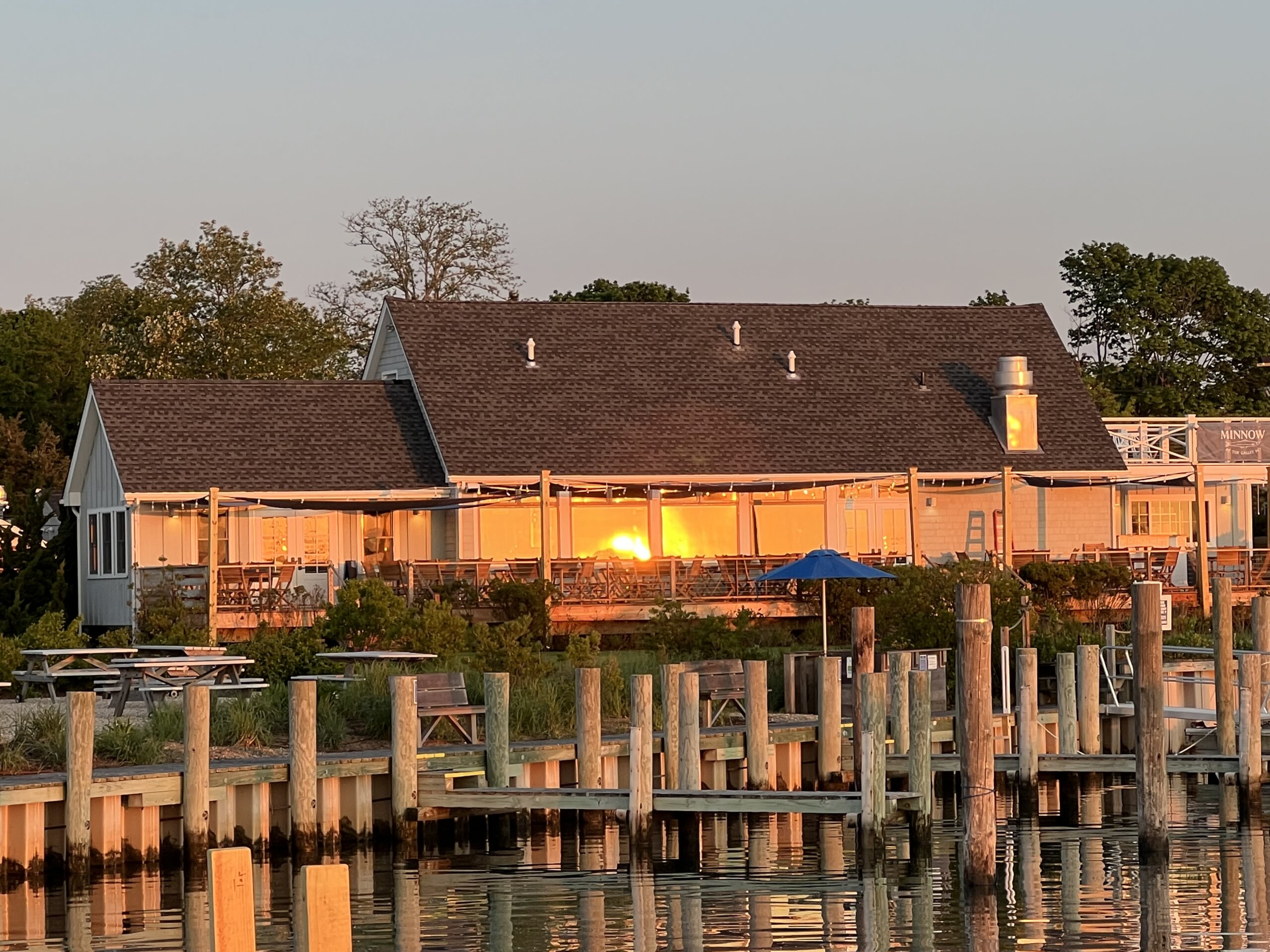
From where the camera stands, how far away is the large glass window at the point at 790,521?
42.0 meters

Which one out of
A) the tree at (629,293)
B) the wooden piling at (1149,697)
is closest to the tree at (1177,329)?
the tree at (629,293)

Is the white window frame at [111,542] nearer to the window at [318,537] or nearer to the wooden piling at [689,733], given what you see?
the window at [318,537]

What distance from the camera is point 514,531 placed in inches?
1597

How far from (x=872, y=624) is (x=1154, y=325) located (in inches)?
1692

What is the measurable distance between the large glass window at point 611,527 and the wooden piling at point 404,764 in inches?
840

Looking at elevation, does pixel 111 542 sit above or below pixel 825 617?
above

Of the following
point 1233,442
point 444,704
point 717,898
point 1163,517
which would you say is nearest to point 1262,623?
point 717,898

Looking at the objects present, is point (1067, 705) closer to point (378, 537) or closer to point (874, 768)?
point (874, 768)

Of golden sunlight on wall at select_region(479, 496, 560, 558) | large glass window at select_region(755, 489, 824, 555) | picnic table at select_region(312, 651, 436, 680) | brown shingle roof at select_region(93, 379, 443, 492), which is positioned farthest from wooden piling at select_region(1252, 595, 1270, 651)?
brown shingle roof at select_region(93, 379, 443, 492)

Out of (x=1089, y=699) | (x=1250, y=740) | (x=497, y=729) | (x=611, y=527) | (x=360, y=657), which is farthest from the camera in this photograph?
(x=611, y=527)

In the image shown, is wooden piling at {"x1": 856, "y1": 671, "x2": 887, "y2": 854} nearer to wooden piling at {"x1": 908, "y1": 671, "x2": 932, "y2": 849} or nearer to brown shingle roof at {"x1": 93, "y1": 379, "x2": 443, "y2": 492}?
wooden piling at {"x1": 908, "y1": 671, "x2": 932, "y2": 849}

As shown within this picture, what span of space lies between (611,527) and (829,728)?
62.1ft

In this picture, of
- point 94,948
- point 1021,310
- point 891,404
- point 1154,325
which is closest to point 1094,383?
point 1154,325

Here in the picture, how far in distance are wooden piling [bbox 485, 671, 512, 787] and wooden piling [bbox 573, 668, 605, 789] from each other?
0.66 m
